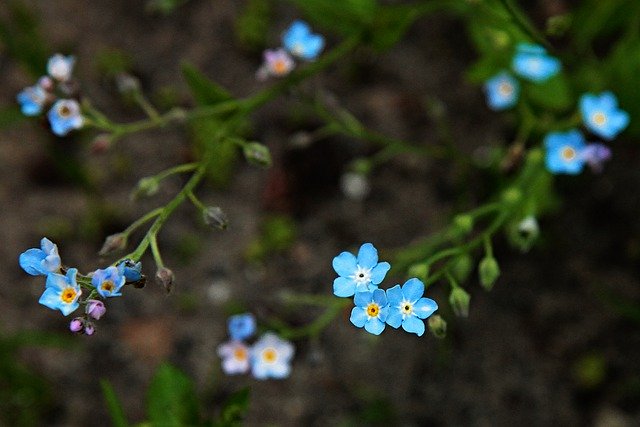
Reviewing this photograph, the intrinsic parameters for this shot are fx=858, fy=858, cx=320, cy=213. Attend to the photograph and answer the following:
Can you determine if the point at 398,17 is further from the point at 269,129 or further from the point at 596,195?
the point at 596,195

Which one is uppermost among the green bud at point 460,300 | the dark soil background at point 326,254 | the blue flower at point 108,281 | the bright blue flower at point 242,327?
the green bud at point 460,300

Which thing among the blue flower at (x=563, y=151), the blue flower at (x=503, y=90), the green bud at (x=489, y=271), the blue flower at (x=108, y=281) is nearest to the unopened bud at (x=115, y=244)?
the blue flower at (x=108, y=281)

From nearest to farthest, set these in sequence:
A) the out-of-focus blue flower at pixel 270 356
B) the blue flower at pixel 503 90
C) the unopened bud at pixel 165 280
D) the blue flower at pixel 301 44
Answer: the unopened bud at pixel 165 280
the out-of-focus blue flower at pixel 270 356
the blue flower at pixel 301 44
the blue flower at pixel 503 90

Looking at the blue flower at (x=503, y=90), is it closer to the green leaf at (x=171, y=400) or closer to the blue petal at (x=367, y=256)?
the blue petal at (x=367, y=256)

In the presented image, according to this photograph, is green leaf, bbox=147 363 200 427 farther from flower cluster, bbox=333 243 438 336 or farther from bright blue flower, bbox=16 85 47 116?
bright blue flower, bbox=16 85 47 116

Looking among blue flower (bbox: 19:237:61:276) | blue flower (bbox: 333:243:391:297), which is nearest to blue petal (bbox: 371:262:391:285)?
blue flower (bbox: 333:243:391:297)

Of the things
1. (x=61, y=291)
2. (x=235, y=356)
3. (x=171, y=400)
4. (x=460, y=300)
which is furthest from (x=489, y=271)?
(x=61, y=291)
